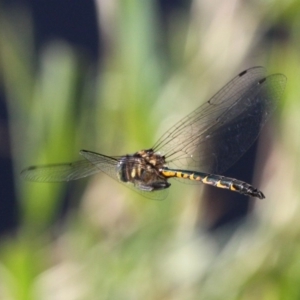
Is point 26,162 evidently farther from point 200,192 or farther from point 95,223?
point 200,192

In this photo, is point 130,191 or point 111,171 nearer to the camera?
point 111,171

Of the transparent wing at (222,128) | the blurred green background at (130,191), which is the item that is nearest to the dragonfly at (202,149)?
the transparent wing at (222,128)

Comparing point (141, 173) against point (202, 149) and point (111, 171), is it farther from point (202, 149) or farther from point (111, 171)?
point (202, 149)

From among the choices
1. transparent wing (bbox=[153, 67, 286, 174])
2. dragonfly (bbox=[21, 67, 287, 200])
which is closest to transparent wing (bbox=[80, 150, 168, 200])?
dragonfly (bbox=[21, 67, 287, 200])

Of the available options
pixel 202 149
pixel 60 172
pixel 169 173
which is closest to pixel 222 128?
pixel 202 149

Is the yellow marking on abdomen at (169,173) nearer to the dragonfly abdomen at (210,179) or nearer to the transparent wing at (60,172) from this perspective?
the dragonfly abdomen at (210,179)

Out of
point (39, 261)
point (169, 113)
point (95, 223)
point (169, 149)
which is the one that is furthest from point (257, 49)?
point (39, 261)
